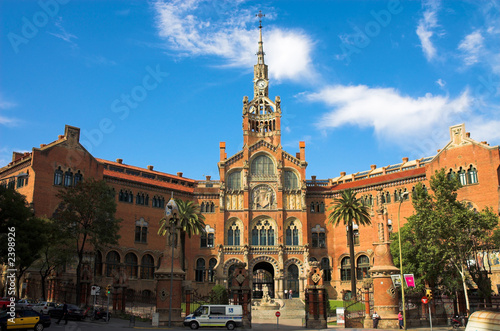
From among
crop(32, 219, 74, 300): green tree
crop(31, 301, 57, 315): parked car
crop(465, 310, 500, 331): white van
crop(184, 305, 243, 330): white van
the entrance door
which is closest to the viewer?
crop(465, 310, 500, 331): white van

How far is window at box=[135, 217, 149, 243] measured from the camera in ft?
208

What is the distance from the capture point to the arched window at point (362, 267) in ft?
213

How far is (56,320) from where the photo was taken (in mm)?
36969

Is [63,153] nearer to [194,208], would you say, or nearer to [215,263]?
[194,208]

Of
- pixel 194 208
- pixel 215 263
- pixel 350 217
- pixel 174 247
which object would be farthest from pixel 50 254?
pixel 350 217

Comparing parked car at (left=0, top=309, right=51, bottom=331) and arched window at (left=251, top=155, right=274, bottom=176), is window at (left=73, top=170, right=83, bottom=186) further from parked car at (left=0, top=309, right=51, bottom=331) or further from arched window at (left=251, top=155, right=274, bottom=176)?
parked car at (left=0, top=309, right=51, bottom=331)

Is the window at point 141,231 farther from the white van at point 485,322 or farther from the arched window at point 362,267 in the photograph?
the white van at point 485,322

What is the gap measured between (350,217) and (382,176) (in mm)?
12680

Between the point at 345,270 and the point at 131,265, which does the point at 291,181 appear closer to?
the point at 345,270

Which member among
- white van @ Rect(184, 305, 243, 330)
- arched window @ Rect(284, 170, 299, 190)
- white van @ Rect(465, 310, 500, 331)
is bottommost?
white van @ Rect(184, 305, 243, 330)

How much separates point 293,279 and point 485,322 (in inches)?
2206

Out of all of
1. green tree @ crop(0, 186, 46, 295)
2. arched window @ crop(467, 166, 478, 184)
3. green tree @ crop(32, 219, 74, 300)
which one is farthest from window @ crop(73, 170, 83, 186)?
arched window @ crop(467, 166, 478, 184)

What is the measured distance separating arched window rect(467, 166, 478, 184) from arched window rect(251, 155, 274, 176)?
26.8m

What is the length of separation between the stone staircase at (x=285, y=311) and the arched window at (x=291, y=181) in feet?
54.8
